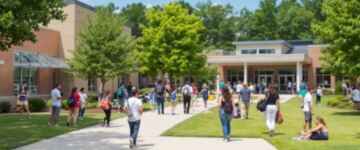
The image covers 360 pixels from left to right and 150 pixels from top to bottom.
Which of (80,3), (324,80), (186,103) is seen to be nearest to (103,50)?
(186,103)

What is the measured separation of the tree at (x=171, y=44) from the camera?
43219mm

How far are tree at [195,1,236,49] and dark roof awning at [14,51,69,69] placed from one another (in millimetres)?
49690

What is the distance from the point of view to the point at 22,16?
13422 millimetres

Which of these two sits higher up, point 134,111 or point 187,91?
point 187,91

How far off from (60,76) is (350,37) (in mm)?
24074

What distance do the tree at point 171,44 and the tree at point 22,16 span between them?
28.5 m

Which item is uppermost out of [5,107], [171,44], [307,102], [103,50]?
[171,44]

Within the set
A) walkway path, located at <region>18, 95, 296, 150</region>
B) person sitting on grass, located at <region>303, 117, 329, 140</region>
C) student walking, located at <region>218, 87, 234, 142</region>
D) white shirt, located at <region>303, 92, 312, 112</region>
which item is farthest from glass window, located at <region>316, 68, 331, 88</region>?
student walking, located at <region>218, 87, 234, 142</region>

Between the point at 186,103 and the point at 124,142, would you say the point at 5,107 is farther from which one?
the point at 124,142

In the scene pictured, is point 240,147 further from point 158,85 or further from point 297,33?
point 297,33

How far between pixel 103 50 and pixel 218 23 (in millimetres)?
59375

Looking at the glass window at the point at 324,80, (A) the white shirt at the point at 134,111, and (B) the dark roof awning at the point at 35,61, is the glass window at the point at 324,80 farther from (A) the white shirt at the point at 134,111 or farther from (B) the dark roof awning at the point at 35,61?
(A) the white shirt at the point at 134,111

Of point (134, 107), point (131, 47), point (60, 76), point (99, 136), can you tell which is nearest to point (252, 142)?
point (134, 107)

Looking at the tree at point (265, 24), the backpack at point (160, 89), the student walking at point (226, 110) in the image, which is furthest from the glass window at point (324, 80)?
the student walking at point (226, 110)
